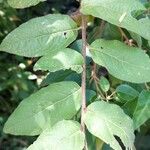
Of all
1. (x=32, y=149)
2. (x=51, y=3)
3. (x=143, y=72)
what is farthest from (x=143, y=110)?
(x=51, y=3)

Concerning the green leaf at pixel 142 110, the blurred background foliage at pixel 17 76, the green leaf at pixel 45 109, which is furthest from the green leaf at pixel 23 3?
the blurred background foliage at pixel 17 76

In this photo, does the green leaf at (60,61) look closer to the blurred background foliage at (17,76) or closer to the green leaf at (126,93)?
the green leaf at (126,93)

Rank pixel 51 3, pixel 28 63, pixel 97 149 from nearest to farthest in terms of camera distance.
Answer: pixel 97 149, pixel 28 63, pixel 51 3

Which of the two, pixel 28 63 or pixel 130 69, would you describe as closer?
pixel 130 69

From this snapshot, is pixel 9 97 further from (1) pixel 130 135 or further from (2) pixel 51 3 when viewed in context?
(1) pixel 130 135

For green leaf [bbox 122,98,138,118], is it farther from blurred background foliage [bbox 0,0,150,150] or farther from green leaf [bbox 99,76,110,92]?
blurred background foliage [bbox 0,0,150,150]

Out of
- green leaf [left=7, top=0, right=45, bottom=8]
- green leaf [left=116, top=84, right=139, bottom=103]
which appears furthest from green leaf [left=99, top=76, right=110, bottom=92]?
green leaf [left=7, top=0, right=45, bottom=8]
